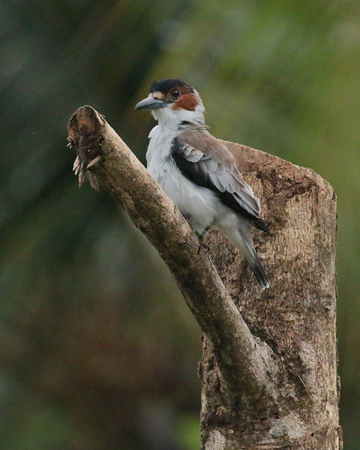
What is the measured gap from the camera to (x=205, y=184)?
3.82 metres

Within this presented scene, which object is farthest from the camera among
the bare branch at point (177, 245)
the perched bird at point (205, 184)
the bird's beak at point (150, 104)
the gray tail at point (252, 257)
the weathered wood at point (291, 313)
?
the bird's beak at point (150, 104)

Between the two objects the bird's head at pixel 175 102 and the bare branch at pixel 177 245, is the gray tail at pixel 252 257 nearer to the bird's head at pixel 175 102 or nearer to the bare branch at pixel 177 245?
the bare branch at pixel 177 245

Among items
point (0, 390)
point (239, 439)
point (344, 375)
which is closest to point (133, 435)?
point (0, 390)

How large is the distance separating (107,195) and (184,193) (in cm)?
134

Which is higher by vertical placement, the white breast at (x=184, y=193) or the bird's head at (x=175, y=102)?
the bird's head at (x=175, y=102)

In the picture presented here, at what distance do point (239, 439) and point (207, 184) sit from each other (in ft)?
4.91

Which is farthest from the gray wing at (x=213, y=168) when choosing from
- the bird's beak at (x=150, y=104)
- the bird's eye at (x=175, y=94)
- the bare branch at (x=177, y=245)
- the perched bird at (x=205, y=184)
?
the bare branch at (x=177, y=245)

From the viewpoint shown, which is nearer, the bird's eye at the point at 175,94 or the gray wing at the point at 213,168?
the gray wing at the point at 213,168

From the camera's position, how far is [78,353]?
6133mm

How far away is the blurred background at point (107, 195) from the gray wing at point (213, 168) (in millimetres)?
411

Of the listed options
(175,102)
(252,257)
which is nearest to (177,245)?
(252,257)

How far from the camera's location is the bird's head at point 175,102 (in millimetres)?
4238

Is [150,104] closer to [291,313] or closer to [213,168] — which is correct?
[213,168]

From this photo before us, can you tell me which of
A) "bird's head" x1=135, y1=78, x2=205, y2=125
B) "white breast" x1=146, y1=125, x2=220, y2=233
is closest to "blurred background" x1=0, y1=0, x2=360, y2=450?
"bird's head" x1=135, y1=78, x2=205, y2=125
